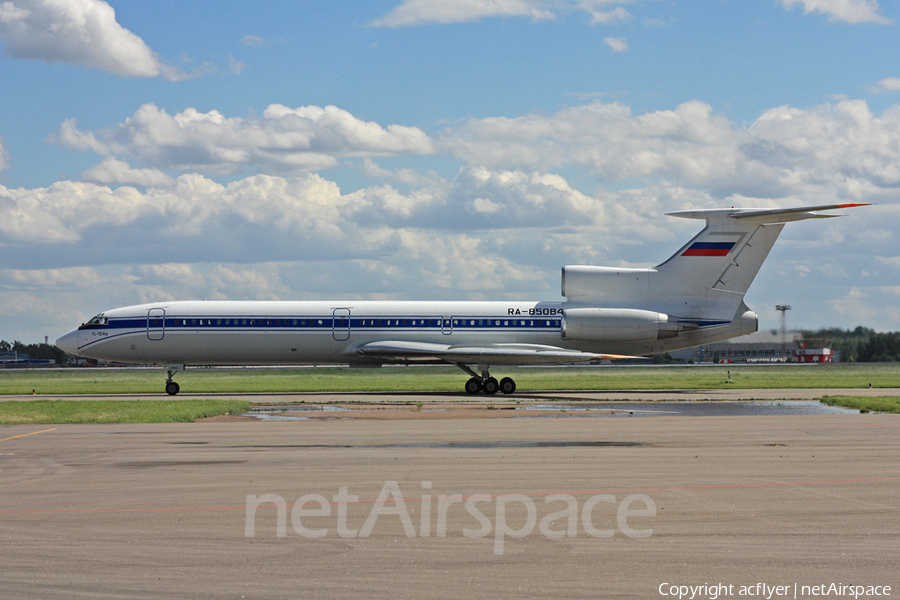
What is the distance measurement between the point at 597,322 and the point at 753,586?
2990 cm

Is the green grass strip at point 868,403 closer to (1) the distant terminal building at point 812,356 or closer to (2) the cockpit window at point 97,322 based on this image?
(2) the cockpit window at point 97,322

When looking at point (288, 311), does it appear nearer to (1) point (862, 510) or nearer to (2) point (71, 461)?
(2) point (71, 461)

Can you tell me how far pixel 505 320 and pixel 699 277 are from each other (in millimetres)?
8674

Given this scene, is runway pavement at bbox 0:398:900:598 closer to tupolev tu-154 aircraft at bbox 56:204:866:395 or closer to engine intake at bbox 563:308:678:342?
engine intake at bbox 563:308:678:342

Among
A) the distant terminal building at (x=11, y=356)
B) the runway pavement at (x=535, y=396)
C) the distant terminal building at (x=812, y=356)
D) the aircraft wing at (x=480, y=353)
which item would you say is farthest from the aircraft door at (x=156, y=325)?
the distant terminal building at (x=11, y=356)

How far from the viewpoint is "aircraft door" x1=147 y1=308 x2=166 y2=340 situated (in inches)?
1447

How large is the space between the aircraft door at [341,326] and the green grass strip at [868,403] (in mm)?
18993

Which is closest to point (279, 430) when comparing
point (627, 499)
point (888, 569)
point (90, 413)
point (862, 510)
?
point (90, 413)

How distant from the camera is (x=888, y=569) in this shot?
6.99 m

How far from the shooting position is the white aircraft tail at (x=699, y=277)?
120 feet

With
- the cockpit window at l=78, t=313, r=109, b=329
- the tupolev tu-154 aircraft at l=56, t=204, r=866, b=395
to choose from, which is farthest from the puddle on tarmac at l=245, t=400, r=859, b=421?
the cockpit window at l=78, t=313, r=109, b=329

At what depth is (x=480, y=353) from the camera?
3519 cm

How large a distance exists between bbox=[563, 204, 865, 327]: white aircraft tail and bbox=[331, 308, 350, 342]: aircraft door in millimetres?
9628

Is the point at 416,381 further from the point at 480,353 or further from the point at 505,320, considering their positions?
the point at 480,353
